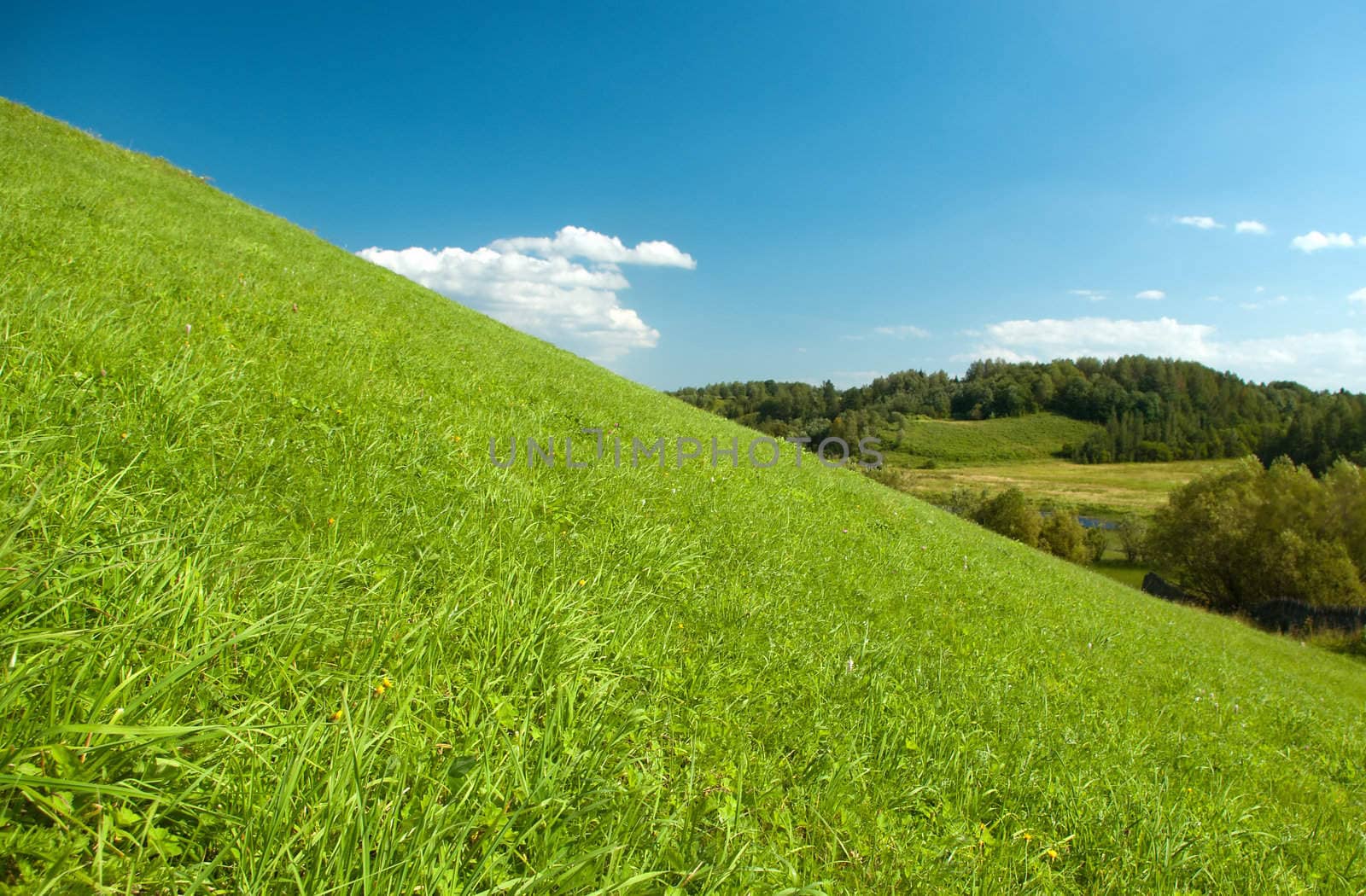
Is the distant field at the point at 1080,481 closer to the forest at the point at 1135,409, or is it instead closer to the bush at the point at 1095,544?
the forest at the point at 1135,409

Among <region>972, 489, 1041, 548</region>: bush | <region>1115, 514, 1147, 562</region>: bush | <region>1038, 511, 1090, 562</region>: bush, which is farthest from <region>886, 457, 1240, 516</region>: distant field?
<region>1038, 511, 1090, 562</region>: bush

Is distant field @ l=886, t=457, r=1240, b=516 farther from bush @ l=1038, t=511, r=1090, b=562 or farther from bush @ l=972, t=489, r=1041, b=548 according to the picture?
bush @ l=1038, t=511, r=1090, b=562

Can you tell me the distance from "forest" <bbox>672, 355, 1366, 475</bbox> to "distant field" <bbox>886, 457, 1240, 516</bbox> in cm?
975

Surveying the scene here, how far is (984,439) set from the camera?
557 feet

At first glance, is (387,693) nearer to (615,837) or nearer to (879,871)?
(615,837)

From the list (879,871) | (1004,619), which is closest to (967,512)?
(1004,619)

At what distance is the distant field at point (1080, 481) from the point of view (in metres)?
→ 108

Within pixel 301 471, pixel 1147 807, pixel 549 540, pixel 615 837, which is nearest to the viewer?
pixel 615 837

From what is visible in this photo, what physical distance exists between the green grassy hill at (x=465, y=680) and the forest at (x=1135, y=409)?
309 ft

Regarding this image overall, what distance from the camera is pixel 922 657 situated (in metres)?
4.68

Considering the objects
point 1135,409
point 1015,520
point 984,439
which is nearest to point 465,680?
point 1015,520

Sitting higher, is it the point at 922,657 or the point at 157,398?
the point at 157,398

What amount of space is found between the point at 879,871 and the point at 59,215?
1074cm

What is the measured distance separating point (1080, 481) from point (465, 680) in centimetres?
16244
